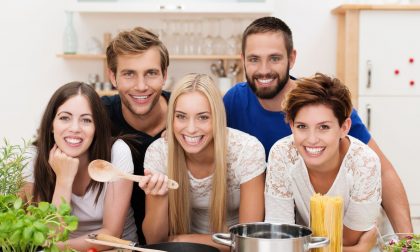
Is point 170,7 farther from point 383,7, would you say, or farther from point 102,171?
point 102,171

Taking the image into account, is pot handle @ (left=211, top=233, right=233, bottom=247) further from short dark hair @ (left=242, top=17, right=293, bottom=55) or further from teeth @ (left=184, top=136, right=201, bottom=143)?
short dark hair @ (left=242, top=17, right=293, bottom=55)

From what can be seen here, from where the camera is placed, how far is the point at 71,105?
2.02 metres

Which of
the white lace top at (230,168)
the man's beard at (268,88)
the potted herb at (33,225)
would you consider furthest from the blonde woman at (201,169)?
the potted herb at (33,225)

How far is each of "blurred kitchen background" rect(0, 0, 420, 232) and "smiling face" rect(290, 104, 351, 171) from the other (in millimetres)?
2449

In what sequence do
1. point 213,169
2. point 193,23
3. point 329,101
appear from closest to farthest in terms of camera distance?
point 329,101, point 213,169, point 193,23

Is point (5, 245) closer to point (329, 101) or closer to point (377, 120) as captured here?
point (329, 101)

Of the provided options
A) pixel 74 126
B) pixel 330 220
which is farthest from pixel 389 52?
pixel 330 220

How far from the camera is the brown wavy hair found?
2041 millimetres

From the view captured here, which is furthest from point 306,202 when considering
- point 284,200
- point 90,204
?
point 90,204

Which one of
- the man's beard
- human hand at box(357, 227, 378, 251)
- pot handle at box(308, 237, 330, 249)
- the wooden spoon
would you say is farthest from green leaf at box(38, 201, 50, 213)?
the man's beard

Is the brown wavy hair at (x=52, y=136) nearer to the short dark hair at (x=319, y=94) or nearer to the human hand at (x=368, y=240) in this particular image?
the short dark hair at (x=319, y=94)

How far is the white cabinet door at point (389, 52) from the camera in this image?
13.8 ft

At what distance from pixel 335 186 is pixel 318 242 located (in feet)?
1.80

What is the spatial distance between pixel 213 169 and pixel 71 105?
0.54 metres
